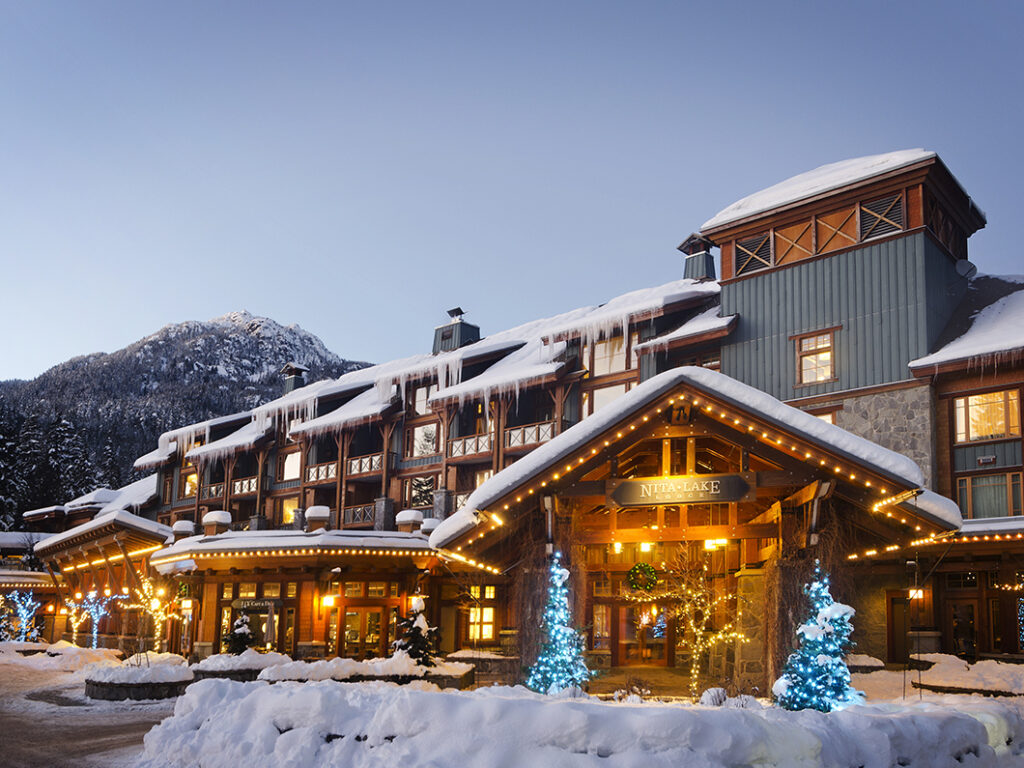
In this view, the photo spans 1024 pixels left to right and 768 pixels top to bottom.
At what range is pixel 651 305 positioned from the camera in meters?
28.3

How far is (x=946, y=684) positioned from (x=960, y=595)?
20.6 feet

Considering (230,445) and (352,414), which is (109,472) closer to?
(230,445)

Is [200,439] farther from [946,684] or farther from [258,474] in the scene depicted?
[946,684]

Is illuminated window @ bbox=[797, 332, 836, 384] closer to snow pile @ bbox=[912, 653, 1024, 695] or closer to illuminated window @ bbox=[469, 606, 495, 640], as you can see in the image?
snow pile @ bbox=[912, 653, 1024, 695]

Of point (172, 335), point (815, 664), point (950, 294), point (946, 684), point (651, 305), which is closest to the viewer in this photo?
point (815, 664)

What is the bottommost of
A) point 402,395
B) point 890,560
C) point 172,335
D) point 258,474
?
point 890,560

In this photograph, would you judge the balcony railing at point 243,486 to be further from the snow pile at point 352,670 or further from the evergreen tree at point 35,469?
the evergreen tree at point 35,469

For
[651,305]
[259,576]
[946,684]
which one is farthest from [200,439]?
[946,684]

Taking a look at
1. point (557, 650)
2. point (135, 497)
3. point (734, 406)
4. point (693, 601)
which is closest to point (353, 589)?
point (693, 601)

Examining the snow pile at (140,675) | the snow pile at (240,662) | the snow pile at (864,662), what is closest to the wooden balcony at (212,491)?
the snow pile at (240,662)

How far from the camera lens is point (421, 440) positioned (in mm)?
36594

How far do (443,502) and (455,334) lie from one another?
9.22 metres

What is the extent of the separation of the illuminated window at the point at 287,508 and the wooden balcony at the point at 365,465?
184 inches

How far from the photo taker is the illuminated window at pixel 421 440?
36.2m
